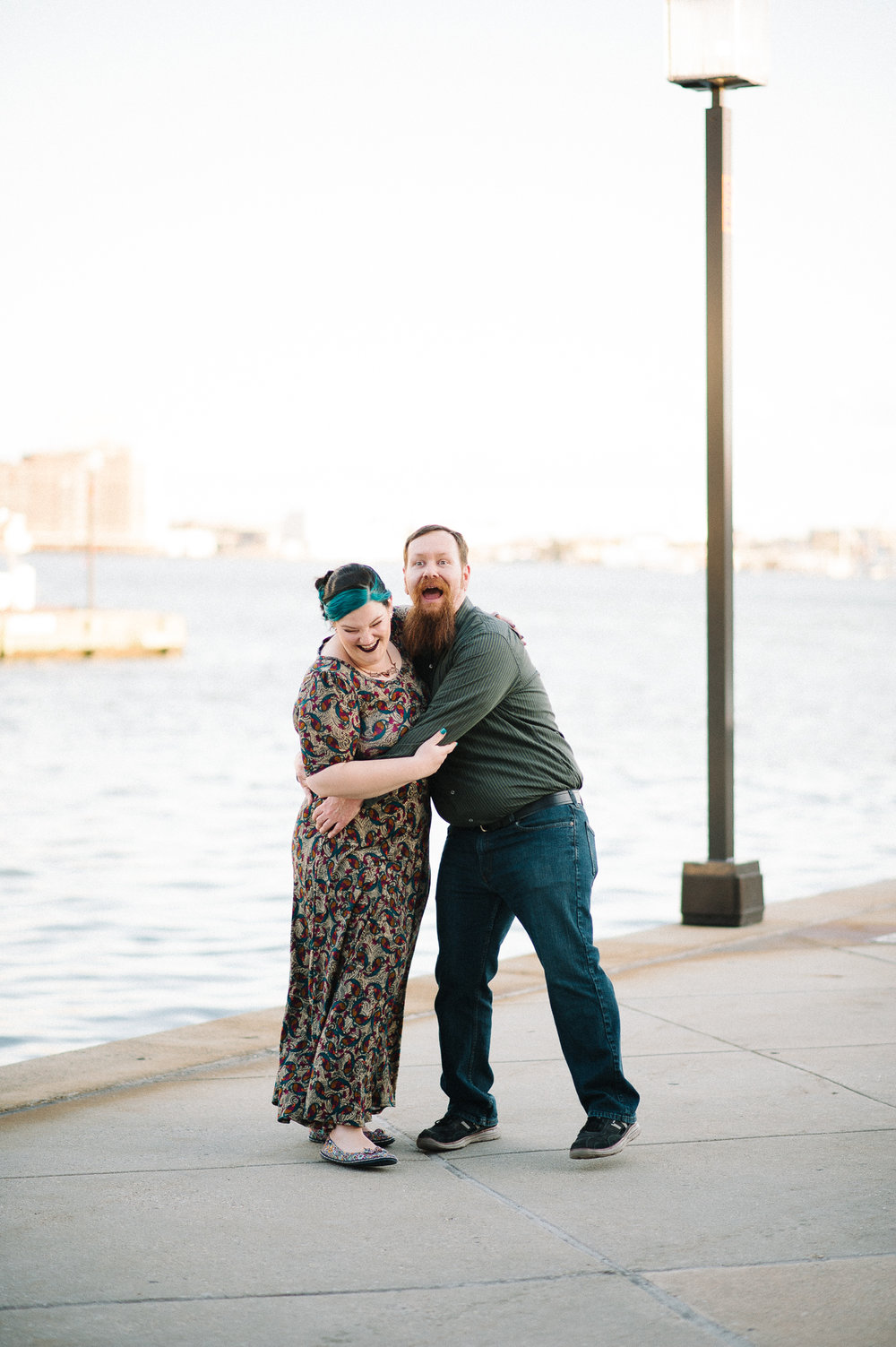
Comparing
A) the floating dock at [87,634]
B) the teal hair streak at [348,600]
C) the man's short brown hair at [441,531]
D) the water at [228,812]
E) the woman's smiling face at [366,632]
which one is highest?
the floating dock at [87,634]

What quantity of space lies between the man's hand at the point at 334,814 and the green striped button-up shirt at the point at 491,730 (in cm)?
17

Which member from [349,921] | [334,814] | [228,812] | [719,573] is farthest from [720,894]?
[228,812]

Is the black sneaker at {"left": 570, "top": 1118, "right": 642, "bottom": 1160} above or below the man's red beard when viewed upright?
below

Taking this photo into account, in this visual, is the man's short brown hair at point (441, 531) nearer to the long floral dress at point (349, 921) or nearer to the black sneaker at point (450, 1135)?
the long floral dress at point (349, 921)

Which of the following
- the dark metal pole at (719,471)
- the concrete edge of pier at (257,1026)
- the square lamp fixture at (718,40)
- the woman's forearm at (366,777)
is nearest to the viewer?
the woman's forearm at (366,777)

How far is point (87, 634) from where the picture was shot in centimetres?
6234

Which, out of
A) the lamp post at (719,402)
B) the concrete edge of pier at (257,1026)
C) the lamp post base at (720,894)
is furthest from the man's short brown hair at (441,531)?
the lamp post base at (720,894)

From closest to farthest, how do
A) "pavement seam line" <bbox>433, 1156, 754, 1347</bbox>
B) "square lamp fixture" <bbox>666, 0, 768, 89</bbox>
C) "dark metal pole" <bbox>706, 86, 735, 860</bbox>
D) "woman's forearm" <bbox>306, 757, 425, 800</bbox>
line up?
"pavement seam line" <bbox>433, 1156, 754, 1347</bbox> → "woman's forearm" <bbox>306, 757, 425, 800</bbox> → "square lamp fixture" <bbox>666, 0, 768, 89</bbox> → "dark metal pole" <bbox>706, 86, 735, 860</bbox>

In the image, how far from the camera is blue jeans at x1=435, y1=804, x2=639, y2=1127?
4426mm

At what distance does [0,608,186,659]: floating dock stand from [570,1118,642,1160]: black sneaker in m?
57.3

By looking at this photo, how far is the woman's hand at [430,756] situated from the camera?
13.8 ft

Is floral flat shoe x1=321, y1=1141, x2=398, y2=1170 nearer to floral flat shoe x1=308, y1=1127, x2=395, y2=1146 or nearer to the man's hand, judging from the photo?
floral flat shoe x1=308, y1=1127, x2=395, y2=1146

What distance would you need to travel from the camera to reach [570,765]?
456cm

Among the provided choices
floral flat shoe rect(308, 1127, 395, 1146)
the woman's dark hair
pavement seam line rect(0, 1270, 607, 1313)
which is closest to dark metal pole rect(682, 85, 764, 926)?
→ floral flat shoe rect(308, 1127, 395, 1146)
